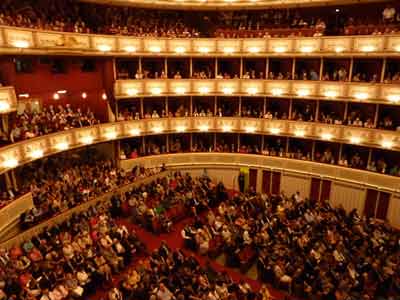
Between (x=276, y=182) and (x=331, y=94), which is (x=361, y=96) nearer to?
(x=331, y=94)

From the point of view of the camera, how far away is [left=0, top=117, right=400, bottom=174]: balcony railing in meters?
14.5

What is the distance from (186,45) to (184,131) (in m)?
5.24

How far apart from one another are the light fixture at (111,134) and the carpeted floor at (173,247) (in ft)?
16.5

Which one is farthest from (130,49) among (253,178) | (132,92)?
(253,178)

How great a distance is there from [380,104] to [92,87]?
15966 millimetres

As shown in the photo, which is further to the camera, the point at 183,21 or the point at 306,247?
the point at 183,21

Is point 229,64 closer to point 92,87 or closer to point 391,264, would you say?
point 92,87

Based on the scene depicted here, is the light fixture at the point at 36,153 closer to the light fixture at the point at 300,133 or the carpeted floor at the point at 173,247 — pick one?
the carpeted floor at the point at 173,247

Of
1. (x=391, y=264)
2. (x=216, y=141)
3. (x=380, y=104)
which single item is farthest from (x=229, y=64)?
(x=391, y=264)

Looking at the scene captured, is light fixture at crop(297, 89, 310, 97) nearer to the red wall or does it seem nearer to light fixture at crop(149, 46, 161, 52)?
light fixture at crop(149, 46, 161, 52)

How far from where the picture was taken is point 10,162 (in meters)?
13.4

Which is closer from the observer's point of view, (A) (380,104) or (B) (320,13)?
(A) (380,104)

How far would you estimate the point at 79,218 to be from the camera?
47.0ft

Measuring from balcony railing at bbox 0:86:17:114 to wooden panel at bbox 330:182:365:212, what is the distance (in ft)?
52.5
